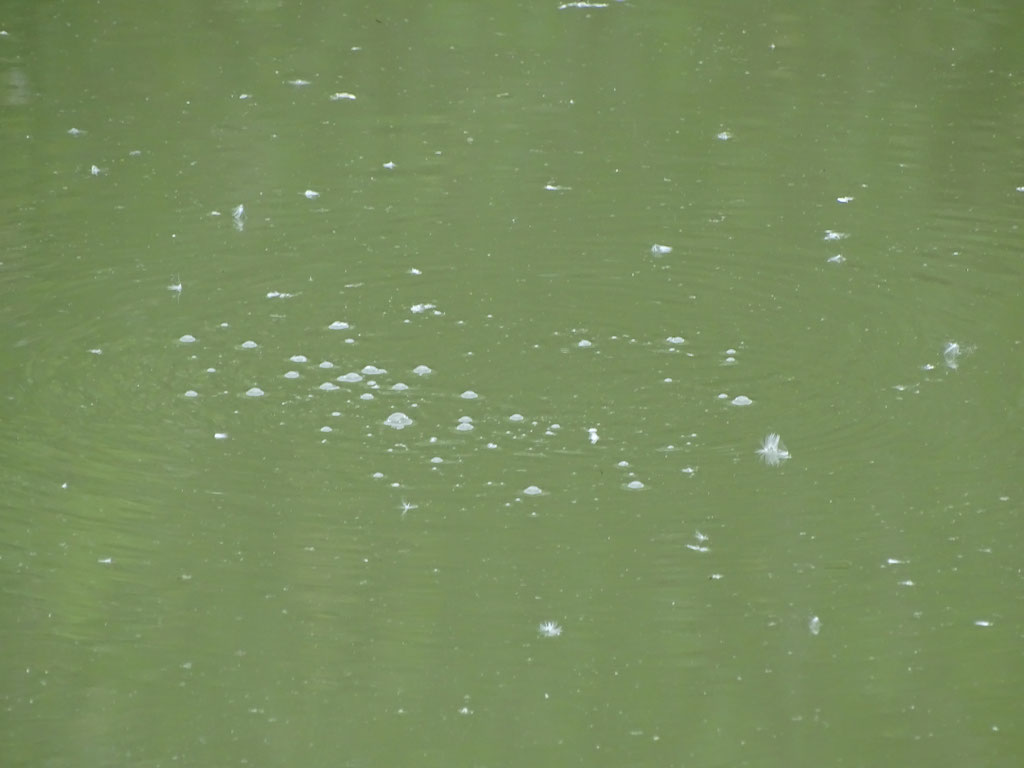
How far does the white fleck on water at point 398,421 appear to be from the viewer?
12.2 ft

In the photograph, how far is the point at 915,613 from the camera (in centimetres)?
326

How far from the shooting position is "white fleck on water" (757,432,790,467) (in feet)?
11.9

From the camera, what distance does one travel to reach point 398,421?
3.74 meters

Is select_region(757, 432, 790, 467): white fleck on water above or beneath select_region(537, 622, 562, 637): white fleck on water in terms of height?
above

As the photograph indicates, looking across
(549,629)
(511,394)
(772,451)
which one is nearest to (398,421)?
(511,394)

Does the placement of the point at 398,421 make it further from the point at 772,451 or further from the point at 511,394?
the point at 772,451

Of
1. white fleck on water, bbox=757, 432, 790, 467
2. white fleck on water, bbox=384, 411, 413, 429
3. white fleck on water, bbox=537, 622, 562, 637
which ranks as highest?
white fleck on water, bbox=384, 411, 413, 429

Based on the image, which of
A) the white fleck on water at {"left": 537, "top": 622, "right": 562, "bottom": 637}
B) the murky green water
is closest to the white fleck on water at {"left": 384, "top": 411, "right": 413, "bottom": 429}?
the murky green water

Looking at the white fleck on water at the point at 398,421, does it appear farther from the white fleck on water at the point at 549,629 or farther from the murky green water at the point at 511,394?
the white fleck on water at the point at 549,629

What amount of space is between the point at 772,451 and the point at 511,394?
64 centimetres

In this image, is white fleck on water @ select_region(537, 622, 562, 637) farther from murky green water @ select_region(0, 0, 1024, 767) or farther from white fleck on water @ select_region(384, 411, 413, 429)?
white fleck on water @ select_region(384, 411, 413, 429)

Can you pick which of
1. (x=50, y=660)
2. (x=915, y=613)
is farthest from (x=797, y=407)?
(x=50, y=660)

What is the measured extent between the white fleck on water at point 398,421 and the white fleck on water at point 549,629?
698mm

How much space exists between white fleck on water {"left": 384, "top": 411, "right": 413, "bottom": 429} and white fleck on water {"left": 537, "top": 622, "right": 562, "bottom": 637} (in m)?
0.70
